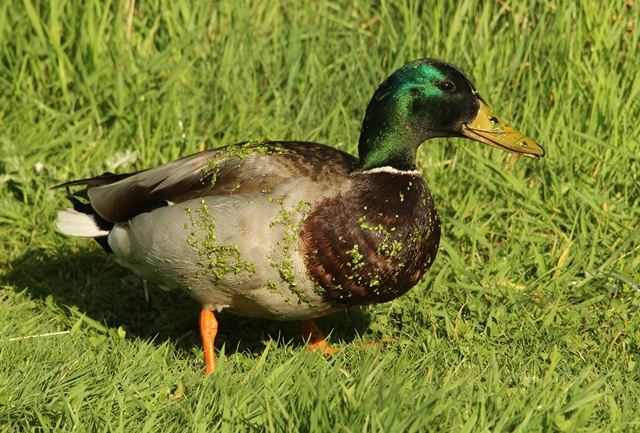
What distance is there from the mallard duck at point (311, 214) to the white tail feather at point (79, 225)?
13.0 inches

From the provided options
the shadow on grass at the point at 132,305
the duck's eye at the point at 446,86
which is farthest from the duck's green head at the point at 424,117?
the shadow on grass at the point at 132,305

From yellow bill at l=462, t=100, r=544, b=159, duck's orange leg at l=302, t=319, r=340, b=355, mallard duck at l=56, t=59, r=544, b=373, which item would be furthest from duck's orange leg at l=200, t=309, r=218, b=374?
yellow bill at l=462, t=100, r=544, b=159

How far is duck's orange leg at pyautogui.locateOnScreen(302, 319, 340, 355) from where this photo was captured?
3814mm

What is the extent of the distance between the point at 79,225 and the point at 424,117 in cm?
170

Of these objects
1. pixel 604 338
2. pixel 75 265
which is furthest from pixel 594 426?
pixel 75 265

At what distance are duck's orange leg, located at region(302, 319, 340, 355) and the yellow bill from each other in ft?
3.63

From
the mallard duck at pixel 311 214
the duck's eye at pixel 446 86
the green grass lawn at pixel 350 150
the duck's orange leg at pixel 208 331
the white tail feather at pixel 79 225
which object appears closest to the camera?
the green grass lawn at pixel 350 150

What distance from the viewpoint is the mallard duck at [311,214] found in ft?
11.0

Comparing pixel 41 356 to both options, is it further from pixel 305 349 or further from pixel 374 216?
pixel 374 216

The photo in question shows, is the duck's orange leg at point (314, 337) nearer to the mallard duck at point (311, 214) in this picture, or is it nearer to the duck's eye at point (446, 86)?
the mallard duck at point (311, 214)

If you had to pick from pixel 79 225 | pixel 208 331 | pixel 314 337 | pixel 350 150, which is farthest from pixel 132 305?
pixel 350 150

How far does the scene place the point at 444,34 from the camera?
5.11m

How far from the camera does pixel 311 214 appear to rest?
3.35 m

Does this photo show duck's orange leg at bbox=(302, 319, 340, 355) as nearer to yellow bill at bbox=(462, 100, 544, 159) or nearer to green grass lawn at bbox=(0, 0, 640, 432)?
green grass lawn at bbox=(0, 0, 640, 432)
